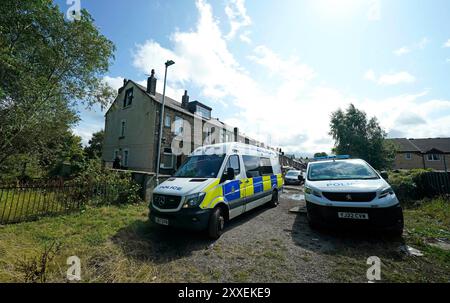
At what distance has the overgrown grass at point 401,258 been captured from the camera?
2.82m

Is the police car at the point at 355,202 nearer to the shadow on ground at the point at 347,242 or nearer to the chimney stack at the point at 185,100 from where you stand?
the shadow on ground at the point at 347,242

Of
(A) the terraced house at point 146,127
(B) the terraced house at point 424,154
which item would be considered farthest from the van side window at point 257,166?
(B) the terraced house at point 424,154

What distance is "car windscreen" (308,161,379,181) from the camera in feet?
16.9

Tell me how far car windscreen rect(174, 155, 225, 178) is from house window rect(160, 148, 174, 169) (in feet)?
39.2

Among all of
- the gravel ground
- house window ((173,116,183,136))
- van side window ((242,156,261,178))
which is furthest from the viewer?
house window ((173,116,183,136))

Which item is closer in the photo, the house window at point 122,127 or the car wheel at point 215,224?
the car wheel at point 215,224

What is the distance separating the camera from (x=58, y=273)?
113 inches

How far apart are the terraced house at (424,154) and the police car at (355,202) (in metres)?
36.9

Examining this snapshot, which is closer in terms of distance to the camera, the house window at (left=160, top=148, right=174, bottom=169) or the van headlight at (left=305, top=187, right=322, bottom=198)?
the van headlight at (left=305, top=187, right=322, bottom=198)

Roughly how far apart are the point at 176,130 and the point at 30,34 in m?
12.3

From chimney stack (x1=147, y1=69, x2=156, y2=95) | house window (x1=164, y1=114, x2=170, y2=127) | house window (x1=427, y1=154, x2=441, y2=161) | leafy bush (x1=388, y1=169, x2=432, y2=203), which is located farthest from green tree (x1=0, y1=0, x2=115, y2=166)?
house window (x1=427, y1=154, x2=441, y2=161)

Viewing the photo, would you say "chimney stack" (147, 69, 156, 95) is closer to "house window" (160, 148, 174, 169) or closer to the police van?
"house window" (160, 148, 174, 169)

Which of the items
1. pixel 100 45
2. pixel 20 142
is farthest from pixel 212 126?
pixel 20 142

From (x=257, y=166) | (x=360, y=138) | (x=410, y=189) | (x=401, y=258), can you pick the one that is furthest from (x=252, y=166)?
(x=360, y=138)
